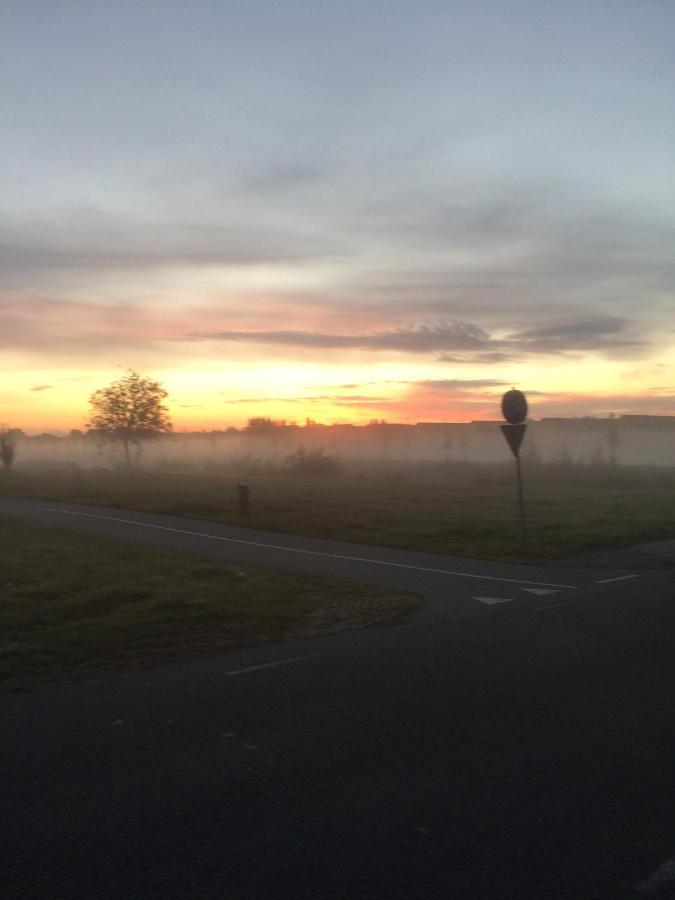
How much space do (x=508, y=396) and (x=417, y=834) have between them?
45.3 ft

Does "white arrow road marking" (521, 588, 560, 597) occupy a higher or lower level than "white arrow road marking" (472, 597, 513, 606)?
lower

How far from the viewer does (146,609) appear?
449 inches

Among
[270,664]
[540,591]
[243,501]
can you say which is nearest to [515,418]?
[540,591]

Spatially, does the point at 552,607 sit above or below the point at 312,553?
below

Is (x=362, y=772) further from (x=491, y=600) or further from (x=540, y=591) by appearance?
(x=540, y=591)

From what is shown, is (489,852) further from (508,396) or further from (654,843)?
(508,396)

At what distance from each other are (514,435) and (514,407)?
0.58 meters

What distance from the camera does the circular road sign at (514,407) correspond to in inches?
699

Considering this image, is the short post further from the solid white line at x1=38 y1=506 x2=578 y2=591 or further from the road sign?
the road sign

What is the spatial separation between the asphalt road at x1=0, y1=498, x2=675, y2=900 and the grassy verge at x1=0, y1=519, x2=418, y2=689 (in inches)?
33.6

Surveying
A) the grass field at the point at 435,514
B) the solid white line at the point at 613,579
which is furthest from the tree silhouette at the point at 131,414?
the solid white line at the point at 613,579

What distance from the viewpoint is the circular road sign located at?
17750 mm

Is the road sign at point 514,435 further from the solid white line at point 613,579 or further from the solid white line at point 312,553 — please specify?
the solid white line at point 613,579

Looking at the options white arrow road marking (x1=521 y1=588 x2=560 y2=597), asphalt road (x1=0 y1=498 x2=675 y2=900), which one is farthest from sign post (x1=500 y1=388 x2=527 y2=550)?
asphalt road (x1=0 y1=498 x2=675 y2=900)
